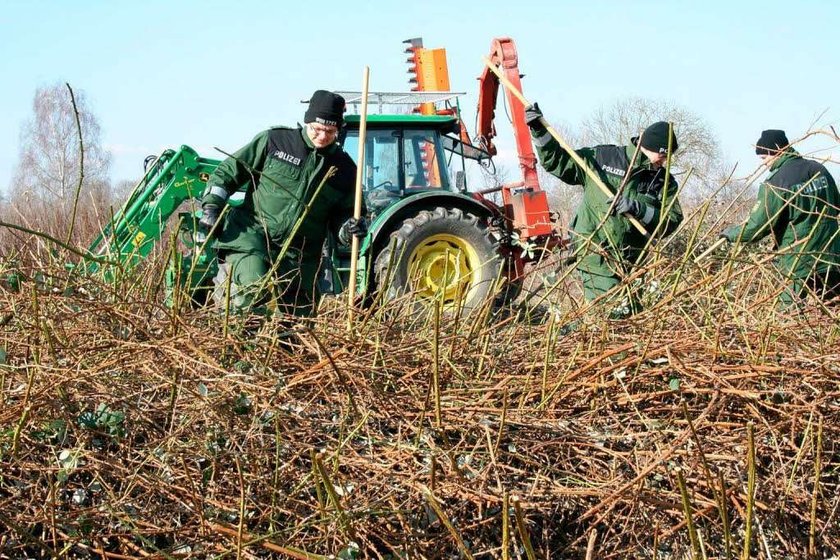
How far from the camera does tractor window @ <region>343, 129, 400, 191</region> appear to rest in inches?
299

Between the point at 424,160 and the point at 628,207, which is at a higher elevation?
the point at 424,160

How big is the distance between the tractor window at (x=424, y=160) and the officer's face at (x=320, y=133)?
10.0ft

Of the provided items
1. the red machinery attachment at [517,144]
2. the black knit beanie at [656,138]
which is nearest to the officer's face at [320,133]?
the black knit beanie at [656,138]

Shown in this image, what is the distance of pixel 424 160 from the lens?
7.90 meters

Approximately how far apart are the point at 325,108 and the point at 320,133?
0.47ft

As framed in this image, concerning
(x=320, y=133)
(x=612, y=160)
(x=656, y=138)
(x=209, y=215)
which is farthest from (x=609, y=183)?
(x=209, y=215)

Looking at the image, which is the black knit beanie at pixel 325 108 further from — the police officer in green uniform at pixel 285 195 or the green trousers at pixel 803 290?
the green trousers at pixel 803 290

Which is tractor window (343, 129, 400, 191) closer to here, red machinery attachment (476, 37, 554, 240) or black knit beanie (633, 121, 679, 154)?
red machinery attachment (476, 37, 554, 240)

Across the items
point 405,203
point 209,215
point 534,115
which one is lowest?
point 405,203

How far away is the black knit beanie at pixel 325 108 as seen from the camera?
14.9 ft

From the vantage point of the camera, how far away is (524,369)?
286cm

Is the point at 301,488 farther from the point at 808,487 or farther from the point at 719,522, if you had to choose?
the point at 808,487

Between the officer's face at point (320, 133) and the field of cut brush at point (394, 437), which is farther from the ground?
the officer's face at point (320, 133)

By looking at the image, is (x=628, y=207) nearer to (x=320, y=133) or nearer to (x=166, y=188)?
(x=320, y=133)
